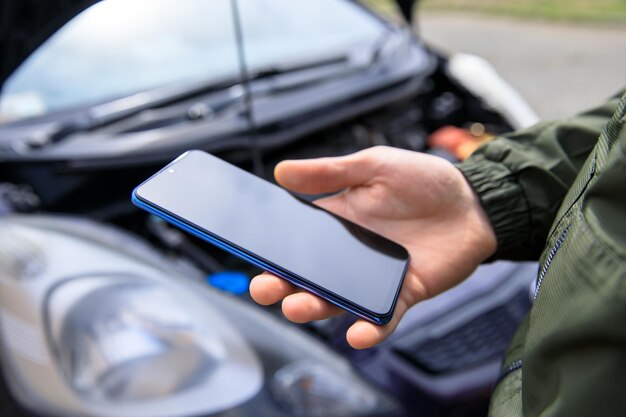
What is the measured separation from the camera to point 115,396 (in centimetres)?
101

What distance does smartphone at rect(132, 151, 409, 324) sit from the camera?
2.58 ft

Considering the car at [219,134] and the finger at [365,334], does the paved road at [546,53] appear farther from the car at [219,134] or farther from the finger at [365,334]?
the finger at [365,334]

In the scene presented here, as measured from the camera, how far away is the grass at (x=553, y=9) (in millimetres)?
6156

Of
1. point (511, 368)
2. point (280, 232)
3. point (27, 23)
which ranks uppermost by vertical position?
point (27, 23)

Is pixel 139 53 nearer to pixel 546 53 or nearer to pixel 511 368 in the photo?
pixel 511 368

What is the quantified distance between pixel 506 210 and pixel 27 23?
1.05 meters

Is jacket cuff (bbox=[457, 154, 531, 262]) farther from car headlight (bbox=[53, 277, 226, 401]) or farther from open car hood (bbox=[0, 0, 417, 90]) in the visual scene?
open car hood (bbox=[0, 0, 417, 90])

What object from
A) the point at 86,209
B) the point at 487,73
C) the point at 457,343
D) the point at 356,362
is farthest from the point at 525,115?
the point at 86,209

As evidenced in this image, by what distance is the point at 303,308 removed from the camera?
743mm

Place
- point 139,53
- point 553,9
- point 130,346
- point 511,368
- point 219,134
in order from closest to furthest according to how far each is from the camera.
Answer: point 511,368, point 130,346, point 219,134, point 139,53, point 553,9

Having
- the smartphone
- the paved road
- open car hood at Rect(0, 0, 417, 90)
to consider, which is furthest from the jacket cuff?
the paved road

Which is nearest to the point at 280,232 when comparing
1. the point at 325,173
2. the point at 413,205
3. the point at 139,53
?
the point at 325,173

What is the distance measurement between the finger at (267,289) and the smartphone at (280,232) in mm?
14

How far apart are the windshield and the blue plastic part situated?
562 millimetres
